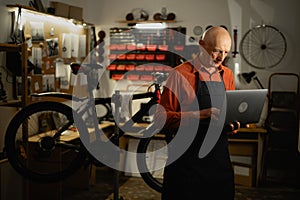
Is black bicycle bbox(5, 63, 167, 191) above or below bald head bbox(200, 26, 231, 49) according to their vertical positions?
below

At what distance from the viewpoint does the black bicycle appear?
305cm

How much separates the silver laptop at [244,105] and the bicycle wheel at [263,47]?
111 inches

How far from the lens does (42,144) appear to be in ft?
10.6

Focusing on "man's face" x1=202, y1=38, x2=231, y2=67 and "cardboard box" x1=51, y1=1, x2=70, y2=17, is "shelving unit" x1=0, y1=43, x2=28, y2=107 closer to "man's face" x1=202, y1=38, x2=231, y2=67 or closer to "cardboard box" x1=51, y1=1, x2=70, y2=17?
"cardboard box" x1=51, y1=1, x2=70, y2=17

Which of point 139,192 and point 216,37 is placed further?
point 139,192

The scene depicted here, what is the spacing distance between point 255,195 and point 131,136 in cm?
168

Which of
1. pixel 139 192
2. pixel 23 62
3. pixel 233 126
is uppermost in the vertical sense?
pixel 23 62

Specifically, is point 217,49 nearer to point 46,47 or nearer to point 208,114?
point 208,114

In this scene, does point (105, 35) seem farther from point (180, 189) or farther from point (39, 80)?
point (180, 189)

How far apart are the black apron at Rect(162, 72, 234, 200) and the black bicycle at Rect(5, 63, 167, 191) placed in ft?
2.72

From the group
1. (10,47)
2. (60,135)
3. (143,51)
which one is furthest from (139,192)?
(10,47)

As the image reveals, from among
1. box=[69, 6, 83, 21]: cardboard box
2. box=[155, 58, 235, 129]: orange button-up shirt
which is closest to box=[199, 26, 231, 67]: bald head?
box=[155, 58, 235, 129]: orange button-up shirt

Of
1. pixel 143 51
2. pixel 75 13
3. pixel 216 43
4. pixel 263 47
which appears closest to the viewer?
pixel 216 43

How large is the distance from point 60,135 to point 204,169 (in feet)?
4.74
